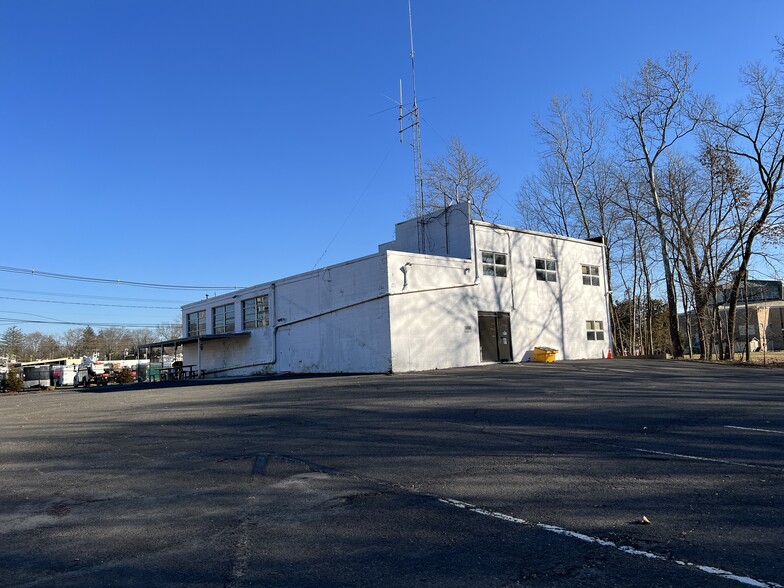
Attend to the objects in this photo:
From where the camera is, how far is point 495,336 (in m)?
27.9

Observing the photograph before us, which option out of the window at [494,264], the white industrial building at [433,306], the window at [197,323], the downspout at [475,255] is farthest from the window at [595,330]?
the window at [197,323]

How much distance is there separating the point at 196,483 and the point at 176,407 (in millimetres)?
8632

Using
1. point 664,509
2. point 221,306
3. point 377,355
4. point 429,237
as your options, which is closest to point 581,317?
point 429,237

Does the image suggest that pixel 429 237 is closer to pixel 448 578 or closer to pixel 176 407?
pixel 176 407

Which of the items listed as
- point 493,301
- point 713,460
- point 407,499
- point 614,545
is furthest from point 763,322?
point 614,545

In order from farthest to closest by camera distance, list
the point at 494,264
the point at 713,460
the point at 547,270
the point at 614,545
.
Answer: the point at 547,270 < the point at 494,264 < the point at 713,460 < the point at 614,545

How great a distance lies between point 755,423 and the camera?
8.99 meters

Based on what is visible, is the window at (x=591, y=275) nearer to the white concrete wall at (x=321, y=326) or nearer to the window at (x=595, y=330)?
the window at (x=595, y=330)

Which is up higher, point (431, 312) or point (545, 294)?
point (545, 294)

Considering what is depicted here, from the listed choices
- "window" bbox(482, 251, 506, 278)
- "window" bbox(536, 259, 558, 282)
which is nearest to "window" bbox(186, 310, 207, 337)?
"window" bbox(482, 251, 506, 278)

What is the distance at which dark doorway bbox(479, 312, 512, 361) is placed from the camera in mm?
27453

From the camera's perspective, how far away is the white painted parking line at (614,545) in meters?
3.29

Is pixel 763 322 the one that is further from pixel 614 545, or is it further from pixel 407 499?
pixel 614 545

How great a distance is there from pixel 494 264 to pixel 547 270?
4511 mm
